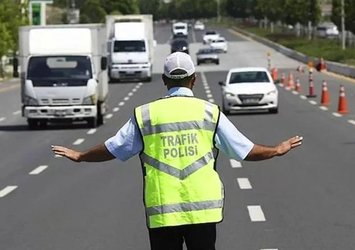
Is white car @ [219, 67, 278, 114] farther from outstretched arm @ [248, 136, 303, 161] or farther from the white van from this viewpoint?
the white van

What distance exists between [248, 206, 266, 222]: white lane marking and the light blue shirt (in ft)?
19.8

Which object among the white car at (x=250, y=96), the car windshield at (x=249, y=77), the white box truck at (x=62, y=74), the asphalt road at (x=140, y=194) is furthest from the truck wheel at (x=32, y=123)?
the car windshield at (x=249, y=77)

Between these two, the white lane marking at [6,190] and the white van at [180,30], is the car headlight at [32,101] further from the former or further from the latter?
the white van at [180,30]

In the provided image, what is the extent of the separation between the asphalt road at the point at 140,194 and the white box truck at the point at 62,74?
538 millimetres

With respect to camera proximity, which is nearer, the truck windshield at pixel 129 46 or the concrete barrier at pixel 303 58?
the truck windshield at pixel 129 46

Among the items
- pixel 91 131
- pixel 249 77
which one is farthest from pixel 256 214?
pixel 249 77

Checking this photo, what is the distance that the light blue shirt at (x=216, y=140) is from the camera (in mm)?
5781

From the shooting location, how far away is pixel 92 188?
50.6ft

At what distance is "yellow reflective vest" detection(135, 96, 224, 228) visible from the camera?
5605 millimetres

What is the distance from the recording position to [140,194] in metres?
14.6

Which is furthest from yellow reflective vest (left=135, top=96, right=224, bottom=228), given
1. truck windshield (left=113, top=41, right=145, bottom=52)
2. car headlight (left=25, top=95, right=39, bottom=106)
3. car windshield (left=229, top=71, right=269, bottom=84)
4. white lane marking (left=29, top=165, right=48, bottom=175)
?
truck windshield (left=113, top=41, right=145, bottom=52)

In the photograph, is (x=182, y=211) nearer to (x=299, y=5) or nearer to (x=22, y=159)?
(x=22, y=159)

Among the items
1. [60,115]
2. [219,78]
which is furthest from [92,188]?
[219,78]

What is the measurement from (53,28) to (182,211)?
77.1 feet
